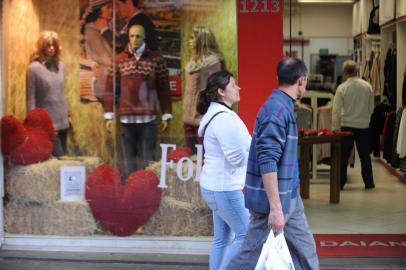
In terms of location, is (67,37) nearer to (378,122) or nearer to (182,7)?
(182,7)

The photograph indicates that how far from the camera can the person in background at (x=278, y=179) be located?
14.6ft

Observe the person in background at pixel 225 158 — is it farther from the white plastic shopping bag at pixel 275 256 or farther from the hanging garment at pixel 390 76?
the hanging garment at pixel 390 76

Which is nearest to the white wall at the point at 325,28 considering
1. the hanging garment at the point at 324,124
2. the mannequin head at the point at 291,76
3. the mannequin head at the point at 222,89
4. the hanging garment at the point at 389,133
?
the hanging garment at the point at 389,133

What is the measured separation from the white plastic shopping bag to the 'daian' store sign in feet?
8.73

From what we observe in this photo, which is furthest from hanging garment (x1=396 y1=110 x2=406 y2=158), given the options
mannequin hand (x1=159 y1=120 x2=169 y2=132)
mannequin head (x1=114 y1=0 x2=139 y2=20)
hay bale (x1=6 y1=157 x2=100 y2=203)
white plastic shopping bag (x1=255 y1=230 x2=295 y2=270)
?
white plastic shopping bag (x1=255 y1=230 x2=295 y2=270)

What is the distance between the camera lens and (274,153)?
14.6 feet

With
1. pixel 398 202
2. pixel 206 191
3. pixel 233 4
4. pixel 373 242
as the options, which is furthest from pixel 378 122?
pixel 206 191

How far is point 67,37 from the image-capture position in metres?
7.18

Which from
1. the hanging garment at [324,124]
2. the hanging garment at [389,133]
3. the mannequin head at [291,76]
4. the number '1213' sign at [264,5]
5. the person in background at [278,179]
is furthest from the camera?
the hanging garment at [389,133]

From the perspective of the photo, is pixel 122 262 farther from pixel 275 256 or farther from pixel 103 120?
pixel 275 256

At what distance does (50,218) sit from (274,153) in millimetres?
3378

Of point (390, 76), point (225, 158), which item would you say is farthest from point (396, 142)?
point (225, 158)

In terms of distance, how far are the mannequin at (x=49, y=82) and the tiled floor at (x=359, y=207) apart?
9.64 ft

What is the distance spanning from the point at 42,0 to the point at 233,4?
1.79 m
